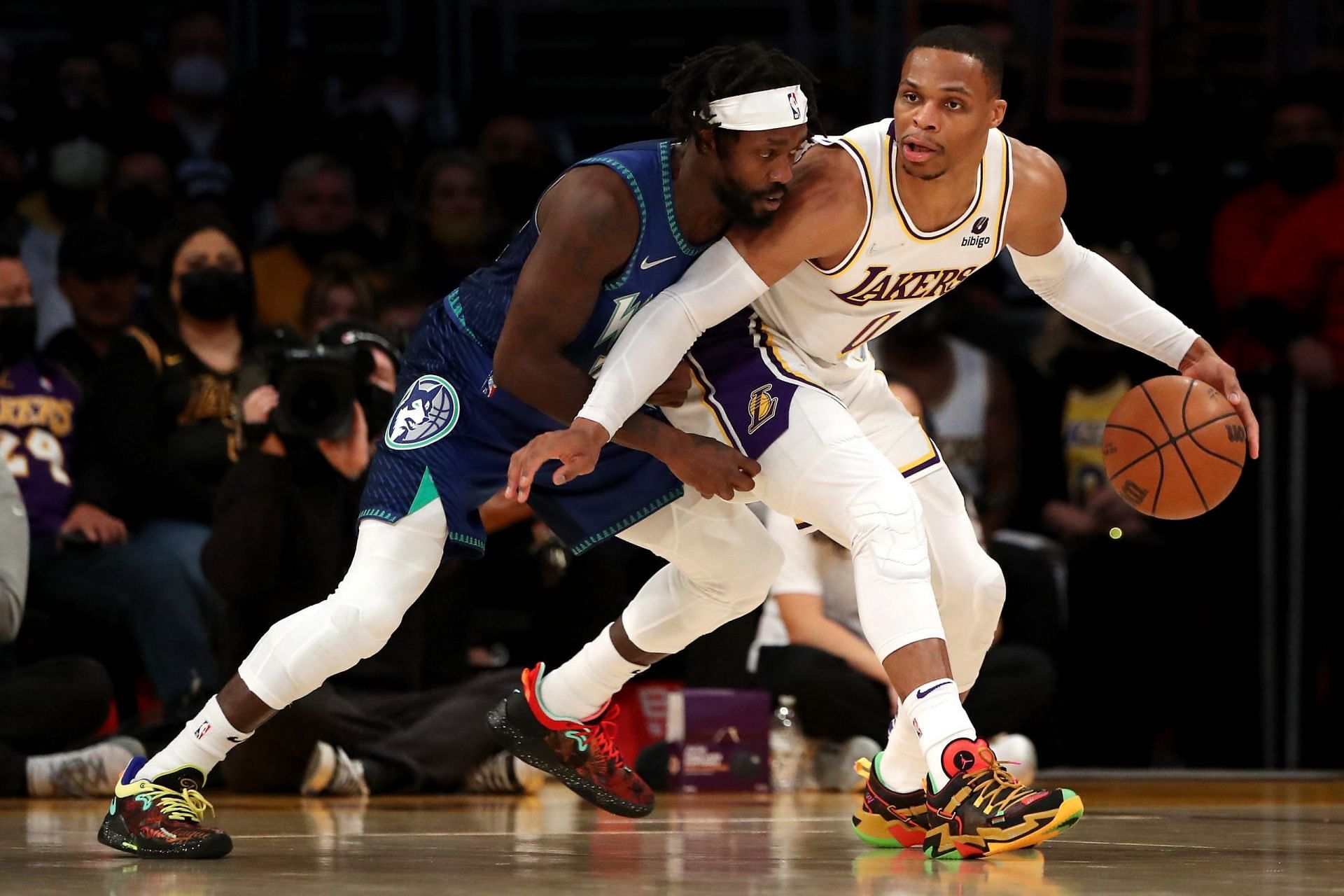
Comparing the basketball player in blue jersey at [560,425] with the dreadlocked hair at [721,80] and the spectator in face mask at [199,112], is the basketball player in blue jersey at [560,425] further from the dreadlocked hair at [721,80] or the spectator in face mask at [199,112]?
the spectator in face mask at [199,112]

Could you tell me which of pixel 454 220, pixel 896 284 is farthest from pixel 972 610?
pixel 454 220

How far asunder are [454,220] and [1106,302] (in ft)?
12.6

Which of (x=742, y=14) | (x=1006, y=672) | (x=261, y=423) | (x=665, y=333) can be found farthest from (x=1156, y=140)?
(x=665, y=333)

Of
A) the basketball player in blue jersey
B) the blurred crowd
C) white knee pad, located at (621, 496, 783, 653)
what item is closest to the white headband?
the basketball player in blue jersey

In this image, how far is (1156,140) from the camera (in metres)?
8.40

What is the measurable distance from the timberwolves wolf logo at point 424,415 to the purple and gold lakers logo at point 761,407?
2.09 feet

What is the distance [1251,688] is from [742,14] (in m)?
4.61

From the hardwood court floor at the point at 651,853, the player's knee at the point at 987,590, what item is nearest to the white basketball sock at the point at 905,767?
the hardwood court floor at the point at 651,853

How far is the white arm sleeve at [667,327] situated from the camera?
3.51m

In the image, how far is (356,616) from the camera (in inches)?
143

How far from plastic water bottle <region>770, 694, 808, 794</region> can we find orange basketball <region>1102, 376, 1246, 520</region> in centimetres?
203

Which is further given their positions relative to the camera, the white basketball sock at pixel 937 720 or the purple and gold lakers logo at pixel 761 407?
the purple and gold lakers logo at pixel 761 407

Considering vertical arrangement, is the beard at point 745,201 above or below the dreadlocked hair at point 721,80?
below

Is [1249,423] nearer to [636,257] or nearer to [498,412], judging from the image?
[636,257]
